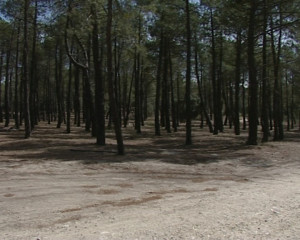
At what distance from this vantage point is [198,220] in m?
5.91

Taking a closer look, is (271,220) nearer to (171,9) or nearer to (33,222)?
(33,222)

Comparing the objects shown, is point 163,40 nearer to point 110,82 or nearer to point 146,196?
point 110,82

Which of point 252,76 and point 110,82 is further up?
point 252,76

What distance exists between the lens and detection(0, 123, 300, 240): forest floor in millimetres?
5438

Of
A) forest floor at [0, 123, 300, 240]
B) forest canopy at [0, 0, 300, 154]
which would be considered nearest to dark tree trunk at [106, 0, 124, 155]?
forest canopy at [0, 0, 300, 154]

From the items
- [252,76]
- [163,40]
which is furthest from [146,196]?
[163,40]

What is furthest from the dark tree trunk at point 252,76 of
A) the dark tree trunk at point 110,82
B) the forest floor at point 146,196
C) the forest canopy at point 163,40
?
the dark tree trunk at point 110,82

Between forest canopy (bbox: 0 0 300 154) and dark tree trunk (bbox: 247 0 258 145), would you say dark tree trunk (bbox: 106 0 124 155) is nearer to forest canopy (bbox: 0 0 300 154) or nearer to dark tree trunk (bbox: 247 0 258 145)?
forest canopy (bbox: 0 0 300 154)

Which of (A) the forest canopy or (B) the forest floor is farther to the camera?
(A) the forest canopy

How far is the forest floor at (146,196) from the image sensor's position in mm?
5438

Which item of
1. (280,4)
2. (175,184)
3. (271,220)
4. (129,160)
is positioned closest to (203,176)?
(175,184)

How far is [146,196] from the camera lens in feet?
27.0

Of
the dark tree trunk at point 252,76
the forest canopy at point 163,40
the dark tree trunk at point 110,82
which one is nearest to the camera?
the dark tree trunk at point 110,82

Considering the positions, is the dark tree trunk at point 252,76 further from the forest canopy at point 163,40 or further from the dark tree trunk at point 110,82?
the dark tree trunk at point 110,82
